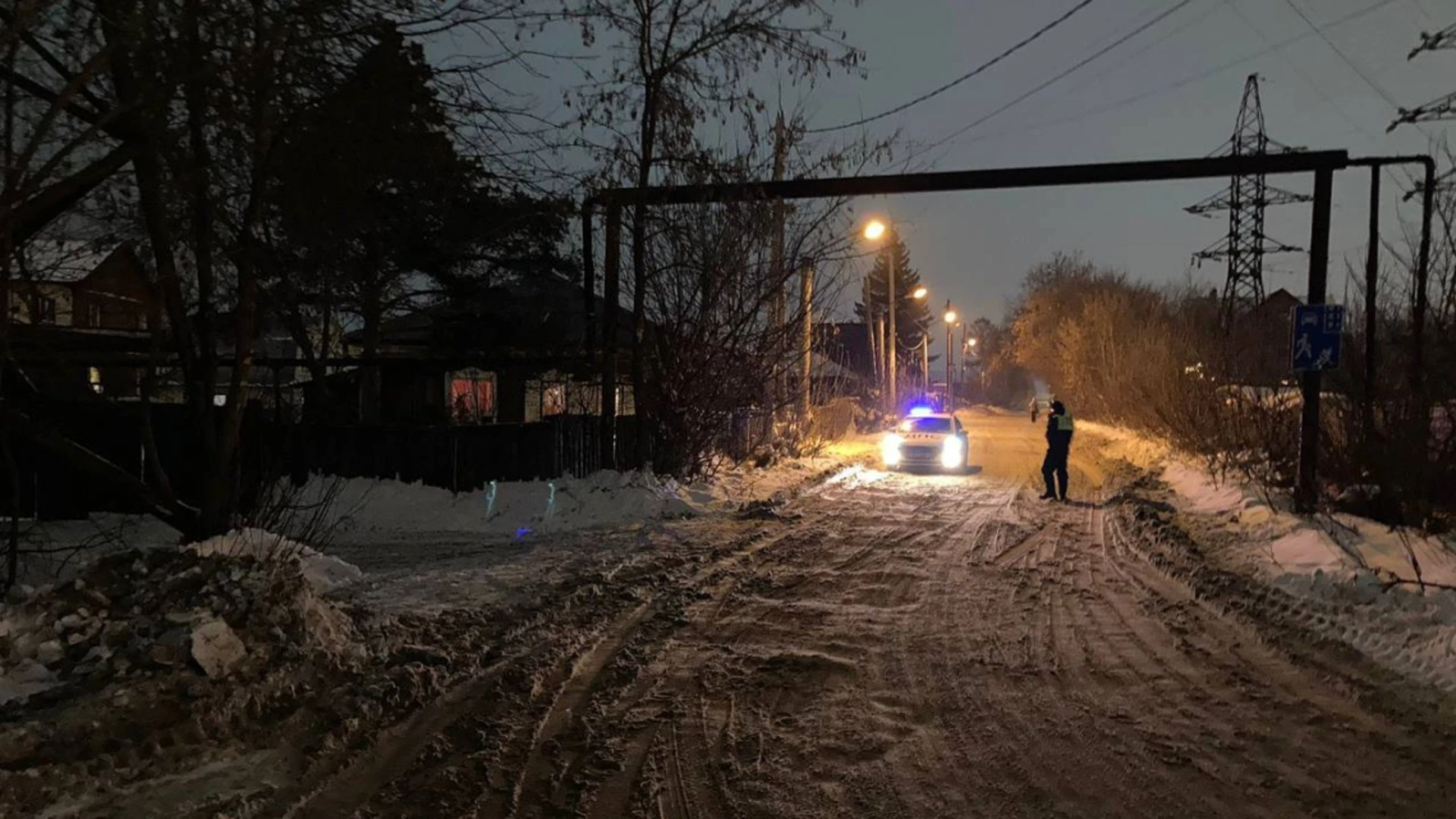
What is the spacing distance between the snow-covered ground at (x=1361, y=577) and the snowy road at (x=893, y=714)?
54 centimetres

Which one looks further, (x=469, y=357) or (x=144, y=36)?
(x=469, y=357)

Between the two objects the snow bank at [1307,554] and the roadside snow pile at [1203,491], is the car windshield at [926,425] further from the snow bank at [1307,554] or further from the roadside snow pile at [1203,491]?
the snow bank at [1307,554]

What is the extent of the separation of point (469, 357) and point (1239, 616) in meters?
11.5

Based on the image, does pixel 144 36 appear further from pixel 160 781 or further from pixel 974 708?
pixel 974 708

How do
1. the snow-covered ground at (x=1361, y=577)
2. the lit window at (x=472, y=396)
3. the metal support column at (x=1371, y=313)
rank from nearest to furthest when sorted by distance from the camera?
the snow-covered ground at (x=1361, y=577)
the metal support column at (x=1371, y=313)
the lit window at (x=472, y=396)

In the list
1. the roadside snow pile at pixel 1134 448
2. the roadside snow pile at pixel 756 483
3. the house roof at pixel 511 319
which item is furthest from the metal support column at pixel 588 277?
the roadside snow pile at pixel 1134 448

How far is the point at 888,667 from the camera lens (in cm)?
619

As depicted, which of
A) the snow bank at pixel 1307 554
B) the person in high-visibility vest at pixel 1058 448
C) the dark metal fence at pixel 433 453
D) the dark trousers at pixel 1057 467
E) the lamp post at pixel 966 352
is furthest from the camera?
the lamp post at pixel 966 352

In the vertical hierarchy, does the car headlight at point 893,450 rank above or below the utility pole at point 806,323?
below

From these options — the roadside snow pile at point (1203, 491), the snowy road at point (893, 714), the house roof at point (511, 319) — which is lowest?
the snowy road at point (893, 714)

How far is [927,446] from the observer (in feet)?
67.2

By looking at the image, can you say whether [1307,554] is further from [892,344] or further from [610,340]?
[892,344]

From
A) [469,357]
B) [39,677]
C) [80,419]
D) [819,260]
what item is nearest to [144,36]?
[39,677]

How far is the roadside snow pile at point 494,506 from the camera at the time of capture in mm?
12062
